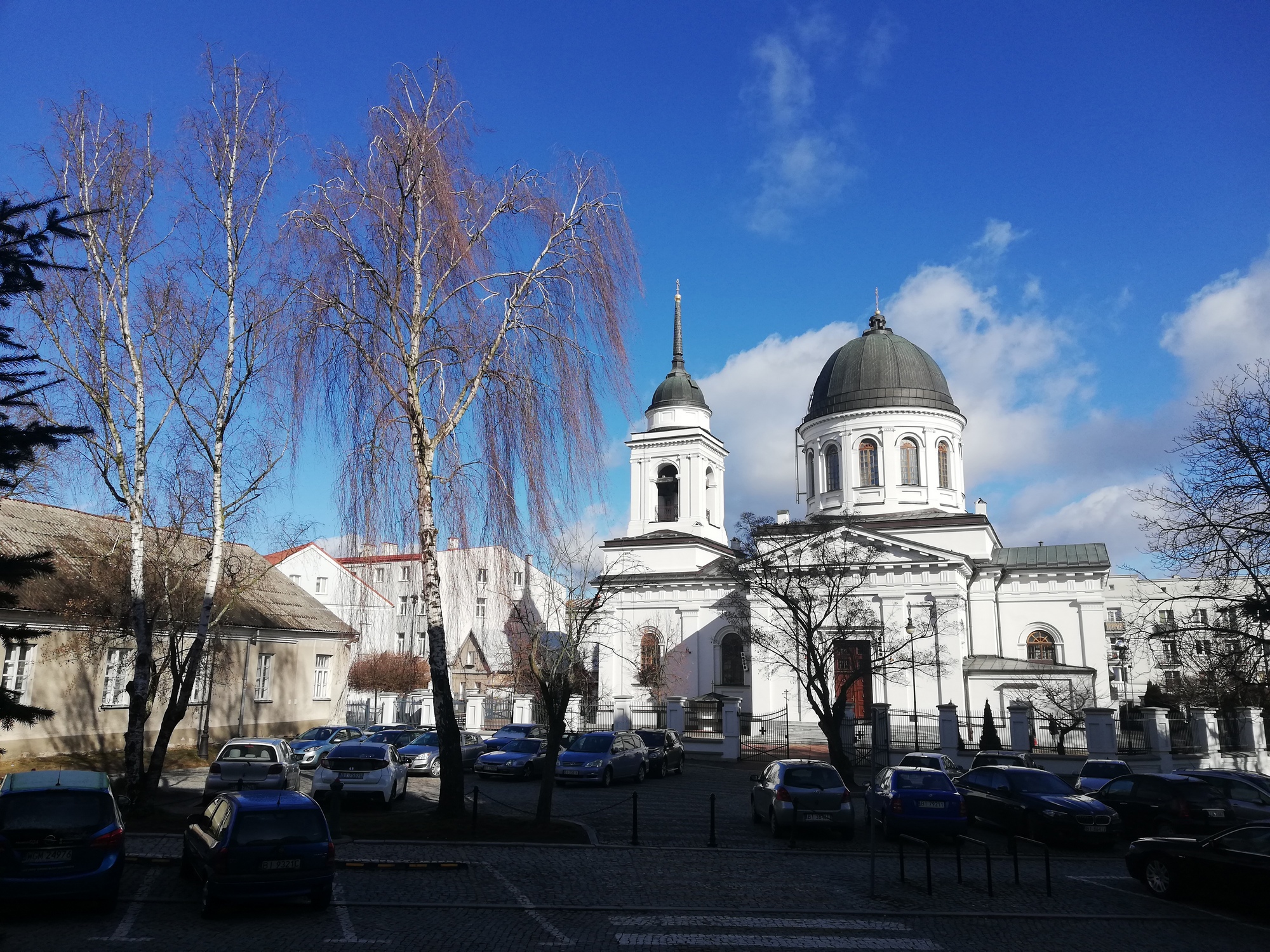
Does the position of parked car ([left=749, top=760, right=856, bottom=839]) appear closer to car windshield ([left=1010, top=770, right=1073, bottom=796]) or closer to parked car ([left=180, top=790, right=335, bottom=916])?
car windshield ([left=1010, top=770, right=1073, bottom=796])

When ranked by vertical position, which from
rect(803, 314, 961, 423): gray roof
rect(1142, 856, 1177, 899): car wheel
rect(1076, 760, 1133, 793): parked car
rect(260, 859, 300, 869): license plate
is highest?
rect(803, 314, 961, 423): gray roof

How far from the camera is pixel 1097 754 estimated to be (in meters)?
29.0

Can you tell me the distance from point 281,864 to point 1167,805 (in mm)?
15209

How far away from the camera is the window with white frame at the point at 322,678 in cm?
3744

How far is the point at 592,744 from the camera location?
2711cm

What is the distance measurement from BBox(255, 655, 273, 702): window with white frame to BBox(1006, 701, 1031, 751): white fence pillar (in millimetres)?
25826

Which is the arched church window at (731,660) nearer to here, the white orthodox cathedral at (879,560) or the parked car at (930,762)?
the white orthodox cathedral at (879,560)

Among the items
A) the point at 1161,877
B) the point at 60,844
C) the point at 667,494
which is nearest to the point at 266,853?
the point at 60,844

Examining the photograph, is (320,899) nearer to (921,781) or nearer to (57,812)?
(57,812)

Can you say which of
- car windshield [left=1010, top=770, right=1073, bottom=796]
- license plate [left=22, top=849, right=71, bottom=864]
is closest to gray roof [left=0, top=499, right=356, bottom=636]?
license plate [left=22, top=849, right=71, bottom=864]

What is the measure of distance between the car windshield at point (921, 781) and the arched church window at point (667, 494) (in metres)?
33.1

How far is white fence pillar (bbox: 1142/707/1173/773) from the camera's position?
29.7 metres

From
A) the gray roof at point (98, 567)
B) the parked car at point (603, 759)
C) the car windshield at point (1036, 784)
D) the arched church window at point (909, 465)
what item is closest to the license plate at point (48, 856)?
the gray roof at point (98, 567)

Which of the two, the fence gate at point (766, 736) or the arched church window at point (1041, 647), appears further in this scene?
the arched church window at point (1041, 647)
